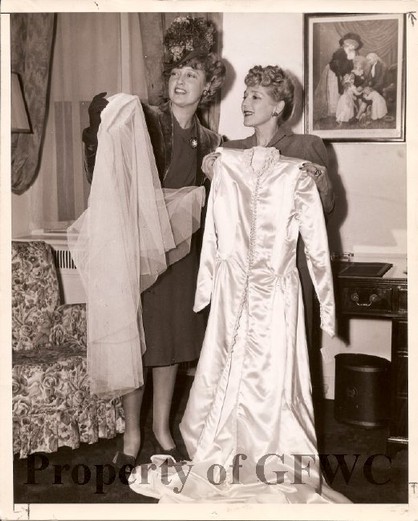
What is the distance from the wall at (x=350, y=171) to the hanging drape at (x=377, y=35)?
30 cm

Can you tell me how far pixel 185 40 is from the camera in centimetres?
300

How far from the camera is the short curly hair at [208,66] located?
3.02 m

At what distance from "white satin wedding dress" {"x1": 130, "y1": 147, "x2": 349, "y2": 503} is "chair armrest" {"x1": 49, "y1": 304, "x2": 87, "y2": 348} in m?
A: 0.87

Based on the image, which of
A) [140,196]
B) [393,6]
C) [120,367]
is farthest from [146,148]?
[393,6]

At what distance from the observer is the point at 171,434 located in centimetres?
345

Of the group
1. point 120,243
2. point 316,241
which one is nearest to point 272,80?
point 316,241

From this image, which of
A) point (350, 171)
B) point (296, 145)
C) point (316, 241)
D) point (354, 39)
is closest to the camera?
point (316, 241)

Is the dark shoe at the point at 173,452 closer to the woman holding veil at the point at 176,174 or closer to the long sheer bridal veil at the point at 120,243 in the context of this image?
the woman holding veil at the point at 176,174

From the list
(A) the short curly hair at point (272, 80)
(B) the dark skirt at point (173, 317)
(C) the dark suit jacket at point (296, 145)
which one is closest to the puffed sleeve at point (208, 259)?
(B) the dark skirt at point (173, 317)

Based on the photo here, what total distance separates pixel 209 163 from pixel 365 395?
1.48 meters

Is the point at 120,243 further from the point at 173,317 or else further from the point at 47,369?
the point at 47,369

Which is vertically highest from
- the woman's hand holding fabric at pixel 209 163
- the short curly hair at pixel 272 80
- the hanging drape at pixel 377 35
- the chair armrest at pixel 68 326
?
the hanging drape at pixel 377 35

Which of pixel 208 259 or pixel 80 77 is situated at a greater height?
pixel 80 77

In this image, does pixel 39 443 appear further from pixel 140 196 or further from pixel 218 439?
pixel 140 196
